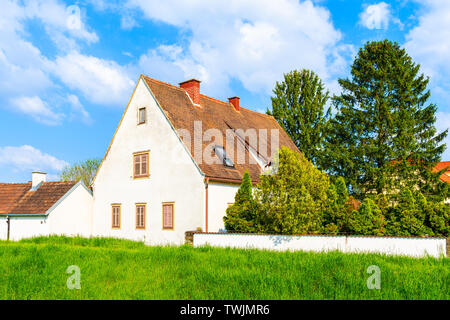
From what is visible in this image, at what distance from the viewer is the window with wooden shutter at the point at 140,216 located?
23.1 metres

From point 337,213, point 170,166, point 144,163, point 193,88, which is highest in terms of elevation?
point 193,88

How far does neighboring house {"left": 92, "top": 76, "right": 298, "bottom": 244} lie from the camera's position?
21078mm

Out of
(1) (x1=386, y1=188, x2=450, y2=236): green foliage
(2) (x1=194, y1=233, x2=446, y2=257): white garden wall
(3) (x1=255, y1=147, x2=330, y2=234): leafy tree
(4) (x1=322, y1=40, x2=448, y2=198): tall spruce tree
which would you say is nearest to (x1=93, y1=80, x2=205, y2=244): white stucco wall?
(2) (x1=194, y1=233, x2=446, y2=257): white garden wall

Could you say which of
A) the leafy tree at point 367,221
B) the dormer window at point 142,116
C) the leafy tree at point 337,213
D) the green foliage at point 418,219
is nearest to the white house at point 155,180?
the dormer window at point 142,116

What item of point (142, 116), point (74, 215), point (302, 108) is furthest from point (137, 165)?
point (302, 108)

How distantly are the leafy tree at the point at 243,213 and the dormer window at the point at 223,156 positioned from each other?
9.98 feet

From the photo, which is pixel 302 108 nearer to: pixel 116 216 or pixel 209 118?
pixel 209 118

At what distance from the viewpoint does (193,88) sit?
87.9 feet

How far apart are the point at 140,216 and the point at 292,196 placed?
33.5 feet

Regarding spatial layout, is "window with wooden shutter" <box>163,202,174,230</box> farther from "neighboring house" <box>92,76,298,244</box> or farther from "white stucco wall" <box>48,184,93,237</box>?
"white stucco wall" <box>48,184,93,237</box>

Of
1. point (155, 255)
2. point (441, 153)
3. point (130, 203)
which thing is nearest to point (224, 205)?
point (130, 203)

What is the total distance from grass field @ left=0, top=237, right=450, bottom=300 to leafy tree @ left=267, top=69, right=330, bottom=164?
84.3 feet
